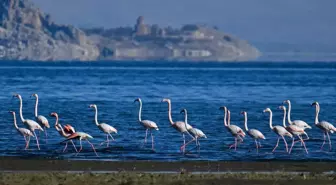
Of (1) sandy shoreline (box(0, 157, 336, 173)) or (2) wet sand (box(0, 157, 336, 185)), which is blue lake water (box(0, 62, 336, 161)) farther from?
(2) wet sand (box(0, 157, 336, 185))

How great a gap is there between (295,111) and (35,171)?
27523mm

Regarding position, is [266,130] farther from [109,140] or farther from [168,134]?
[109,140]

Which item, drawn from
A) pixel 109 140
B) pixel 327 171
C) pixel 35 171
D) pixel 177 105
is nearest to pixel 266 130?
pixel 109 140

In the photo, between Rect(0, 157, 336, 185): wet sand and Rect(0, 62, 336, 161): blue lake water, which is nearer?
Rect(0, 157, 336, 185): wet sand

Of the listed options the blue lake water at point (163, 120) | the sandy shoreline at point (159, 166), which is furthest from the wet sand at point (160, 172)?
the blue lake water at point (163, 120)

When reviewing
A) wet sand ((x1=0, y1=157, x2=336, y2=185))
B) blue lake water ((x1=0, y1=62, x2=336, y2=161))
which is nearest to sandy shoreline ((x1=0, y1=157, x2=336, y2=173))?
wet sand ((x1=0, y1=157, x2=336, y2=185))

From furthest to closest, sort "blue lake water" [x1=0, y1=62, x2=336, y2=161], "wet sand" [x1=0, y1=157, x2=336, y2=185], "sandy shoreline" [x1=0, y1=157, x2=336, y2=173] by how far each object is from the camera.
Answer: "blue lake water" [x1=0, y1=62, x2=336, y2=161] → "sandy shoreline" [x1=0, y1=157, x2=336, y2=173] → "wet sand" [x1=0, y1=157, x2=336, y2=185]

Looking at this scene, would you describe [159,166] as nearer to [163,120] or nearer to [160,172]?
[160,172]

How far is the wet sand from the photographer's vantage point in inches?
723

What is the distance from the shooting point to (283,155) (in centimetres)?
2631

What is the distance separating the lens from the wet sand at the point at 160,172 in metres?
18.4

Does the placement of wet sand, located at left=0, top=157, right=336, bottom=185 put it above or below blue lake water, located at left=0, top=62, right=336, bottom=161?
above

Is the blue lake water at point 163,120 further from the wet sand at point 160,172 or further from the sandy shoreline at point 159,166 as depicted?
the wet sand at point 160,172

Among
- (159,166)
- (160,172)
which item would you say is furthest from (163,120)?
(160,172)
